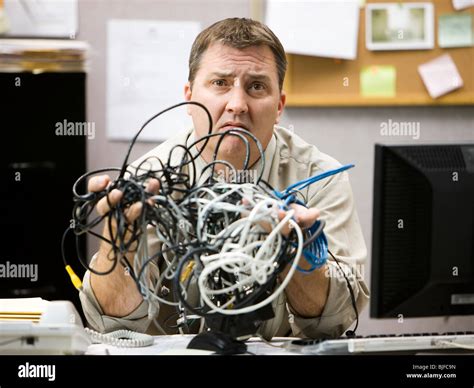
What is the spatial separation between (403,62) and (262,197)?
1696 millimetres

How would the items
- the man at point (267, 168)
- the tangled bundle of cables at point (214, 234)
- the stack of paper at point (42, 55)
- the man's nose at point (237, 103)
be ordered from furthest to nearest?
the stack of paper at point (42, 55)
the man's nose at point (237, 103)
the man at point (267, 168)
the tangled bundle of cables at point (214, 234)

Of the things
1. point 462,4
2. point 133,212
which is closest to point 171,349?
point 133,212

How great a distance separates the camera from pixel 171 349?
1.24 meters

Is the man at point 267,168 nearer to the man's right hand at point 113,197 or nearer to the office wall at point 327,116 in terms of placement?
the man's right hand at point 113,197

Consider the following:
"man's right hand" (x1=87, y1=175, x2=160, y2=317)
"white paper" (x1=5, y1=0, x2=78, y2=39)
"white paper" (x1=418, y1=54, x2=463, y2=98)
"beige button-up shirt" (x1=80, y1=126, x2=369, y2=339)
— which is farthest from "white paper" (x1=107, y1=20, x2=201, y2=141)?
"man's right hand" (x1=87, y1=175, x2=160, y2=317)

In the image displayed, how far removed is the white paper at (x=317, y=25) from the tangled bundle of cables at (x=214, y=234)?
5.00ft

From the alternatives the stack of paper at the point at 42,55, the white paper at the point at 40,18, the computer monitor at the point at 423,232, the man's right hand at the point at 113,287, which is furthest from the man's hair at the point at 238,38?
the white paper at the point at 40,18

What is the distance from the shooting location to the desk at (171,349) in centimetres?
121

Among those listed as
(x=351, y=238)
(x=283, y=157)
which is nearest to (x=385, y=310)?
(x=351, y=238)

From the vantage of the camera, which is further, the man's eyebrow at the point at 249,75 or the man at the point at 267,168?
the man's eyebrow at the point at 249,75

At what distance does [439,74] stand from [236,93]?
1.38 m

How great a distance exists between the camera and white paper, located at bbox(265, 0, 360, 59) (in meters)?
2.65
